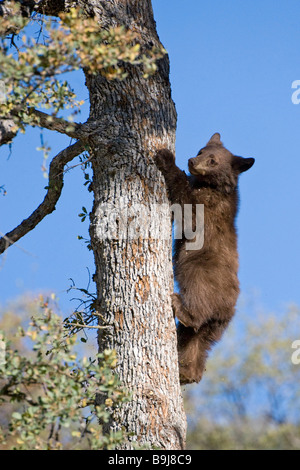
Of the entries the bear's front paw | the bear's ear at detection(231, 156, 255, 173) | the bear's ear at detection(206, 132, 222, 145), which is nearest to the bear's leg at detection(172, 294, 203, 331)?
the bear's front paw

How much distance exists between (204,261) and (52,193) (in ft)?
5.63

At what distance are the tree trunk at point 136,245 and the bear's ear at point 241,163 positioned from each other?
156 cm

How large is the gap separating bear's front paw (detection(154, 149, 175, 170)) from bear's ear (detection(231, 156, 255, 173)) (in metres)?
1.79

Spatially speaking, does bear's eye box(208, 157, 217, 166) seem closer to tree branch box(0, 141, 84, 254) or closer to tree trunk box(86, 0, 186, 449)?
tree trunk box(86, 0, 186, 449)

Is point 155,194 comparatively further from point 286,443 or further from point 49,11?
point 286,443

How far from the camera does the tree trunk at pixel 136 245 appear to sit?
4.54 m

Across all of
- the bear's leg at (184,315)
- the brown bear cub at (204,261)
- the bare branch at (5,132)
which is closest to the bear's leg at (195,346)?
the brown bear cub at (204,261)

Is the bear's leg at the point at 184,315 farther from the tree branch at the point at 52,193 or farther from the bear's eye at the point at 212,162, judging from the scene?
the bear's eye at the point at 212,162

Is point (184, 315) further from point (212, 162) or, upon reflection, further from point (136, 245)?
point (212, 162)

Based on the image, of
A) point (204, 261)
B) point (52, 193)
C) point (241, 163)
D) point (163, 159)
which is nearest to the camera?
point (163, 159)

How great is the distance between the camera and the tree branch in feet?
18.9

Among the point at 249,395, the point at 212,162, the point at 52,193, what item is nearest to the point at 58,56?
the point at 52,193

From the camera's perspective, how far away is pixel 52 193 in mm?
5777
